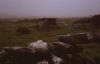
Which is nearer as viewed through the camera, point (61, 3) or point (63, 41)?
point (63, 41)

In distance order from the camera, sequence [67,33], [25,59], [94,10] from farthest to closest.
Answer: [94,10]
[67,33]
[25,59]

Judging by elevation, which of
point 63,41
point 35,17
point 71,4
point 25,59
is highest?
point 71,4

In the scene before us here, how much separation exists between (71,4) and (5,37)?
1.39m

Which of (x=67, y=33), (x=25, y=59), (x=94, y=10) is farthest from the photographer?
(x=94, y=10)

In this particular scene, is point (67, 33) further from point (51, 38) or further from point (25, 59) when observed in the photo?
point (25, 59)

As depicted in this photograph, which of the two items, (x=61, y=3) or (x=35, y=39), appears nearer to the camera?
(x=35, y=39)

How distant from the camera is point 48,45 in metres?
3.48

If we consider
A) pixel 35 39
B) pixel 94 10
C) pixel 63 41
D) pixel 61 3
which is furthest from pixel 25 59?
pixel 94 10

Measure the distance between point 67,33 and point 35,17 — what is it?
2.17 ft

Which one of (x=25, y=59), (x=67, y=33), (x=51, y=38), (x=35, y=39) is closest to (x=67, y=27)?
(x=67, y=33)

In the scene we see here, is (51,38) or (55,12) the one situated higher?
(55,12)

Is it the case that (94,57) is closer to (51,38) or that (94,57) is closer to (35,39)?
(51,38)

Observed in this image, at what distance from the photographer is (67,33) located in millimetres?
3654

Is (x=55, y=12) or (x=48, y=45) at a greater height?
(x=55, y=12)
